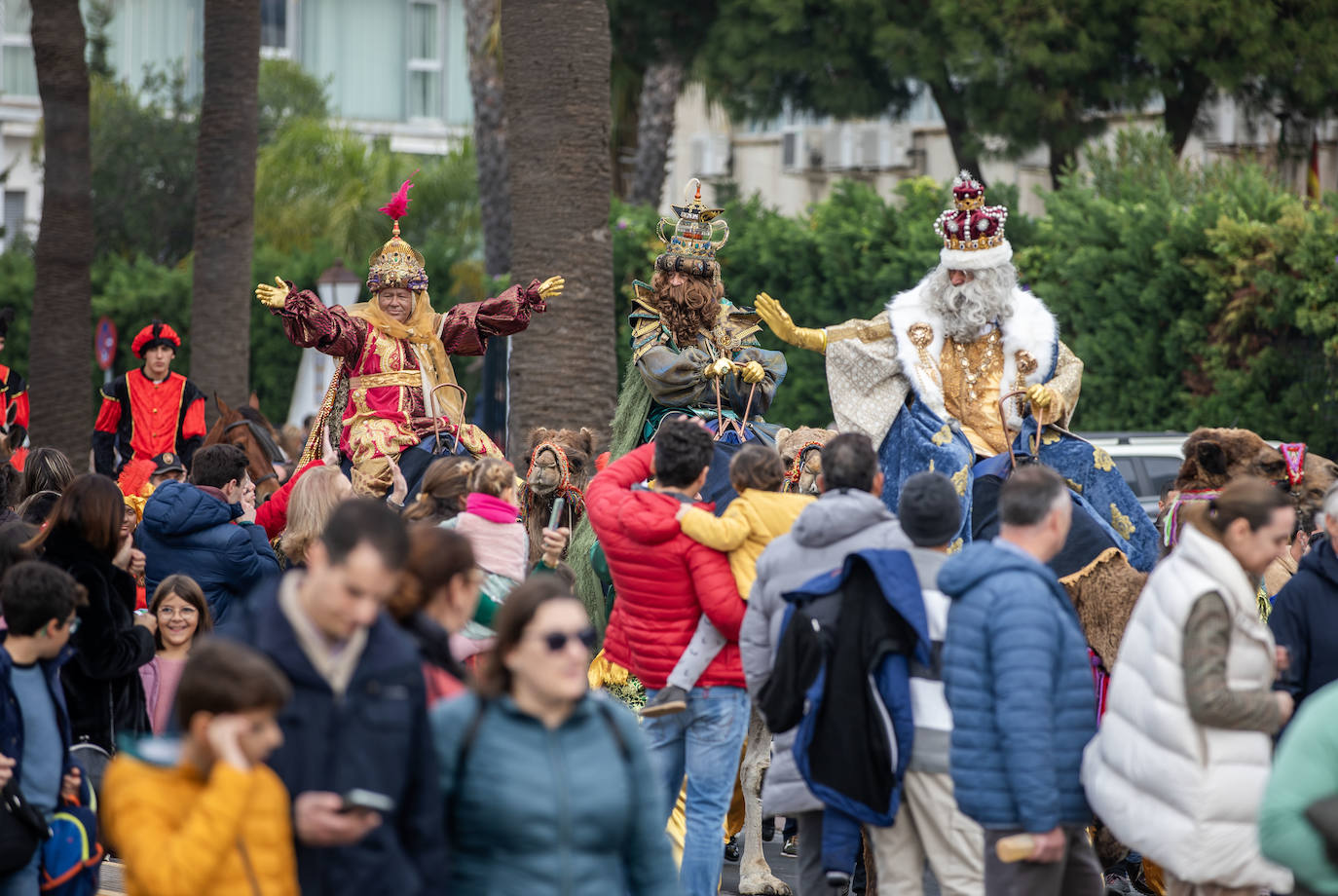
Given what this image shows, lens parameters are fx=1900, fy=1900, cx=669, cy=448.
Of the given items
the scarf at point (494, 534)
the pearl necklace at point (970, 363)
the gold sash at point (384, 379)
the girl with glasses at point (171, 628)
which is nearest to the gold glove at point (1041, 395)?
the pearl necklace at point (970, 363)

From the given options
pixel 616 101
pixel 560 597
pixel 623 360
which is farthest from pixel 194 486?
pixel 616 101

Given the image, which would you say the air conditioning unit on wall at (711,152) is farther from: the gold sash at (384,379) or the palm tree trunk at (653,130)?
the gold sash at (384,379)

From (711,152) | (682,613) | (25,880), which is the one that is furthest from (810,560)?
(711,152)

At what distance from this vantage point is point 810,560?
19.3 feet

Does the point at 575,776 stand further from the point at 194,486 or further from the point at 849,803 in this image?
the point at 194,486

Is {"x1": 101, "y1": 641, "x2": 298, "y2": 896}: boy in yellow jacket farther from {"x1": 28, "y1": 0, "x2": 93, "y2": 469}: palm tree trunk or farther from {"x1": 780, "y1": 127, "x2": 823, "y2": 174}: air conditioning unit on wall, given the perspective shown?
{"x1": 780, "y1": 127, "x2": 823, "y2": 174}: air conditioning unit on wall

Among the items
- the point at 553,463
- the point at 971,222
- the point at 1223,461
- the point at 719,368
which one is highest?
the point at 971,222

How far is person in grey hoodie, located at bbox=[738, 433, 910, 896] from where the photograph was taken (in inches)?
230

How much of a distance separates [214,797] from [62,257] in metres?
12.5

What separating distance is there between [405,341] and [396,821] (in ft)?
20.4

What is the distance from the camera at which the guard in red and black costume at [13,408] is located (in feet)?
43.3

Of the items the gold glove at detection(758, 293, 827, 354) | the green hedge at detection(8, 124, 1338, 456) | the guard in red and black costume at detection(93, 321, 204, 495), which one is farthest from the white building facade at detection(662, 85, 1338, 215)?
the gold glove at detection(758, 293, 827, 354)

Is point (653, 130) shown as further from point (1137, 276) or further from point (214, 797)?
point (214, 797)

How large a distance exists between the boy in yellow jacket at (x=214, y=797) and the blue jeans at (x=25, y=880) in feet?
5.53
